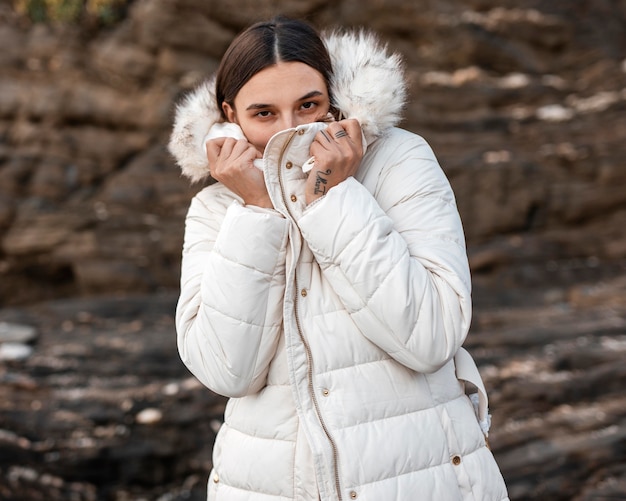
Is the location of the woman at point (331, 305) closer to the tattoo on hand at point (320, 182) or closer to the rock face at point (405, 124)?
the tattoo on hand at point (320, 182)

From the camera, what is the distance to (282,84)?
6.81ft

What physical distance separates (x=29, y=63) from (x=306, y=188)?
6.07 m

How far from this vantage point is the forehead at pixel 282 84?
2.08 metres

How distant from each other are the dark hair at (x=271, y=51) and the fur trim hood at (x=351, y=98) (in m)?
0.06

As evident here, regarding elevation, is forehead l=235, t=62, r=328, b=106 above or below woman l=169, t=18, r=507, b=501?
above

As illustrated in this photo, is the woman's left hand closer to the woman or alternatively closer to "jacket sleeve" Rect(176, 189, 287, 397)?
the woman

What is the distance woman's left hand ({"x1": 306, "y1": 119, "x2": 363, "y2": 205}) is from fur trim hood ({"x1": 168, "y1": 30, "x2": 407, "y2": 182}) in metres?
0.11

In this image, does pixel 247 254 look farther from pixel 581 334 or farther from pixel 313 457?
A: pixel 581 334

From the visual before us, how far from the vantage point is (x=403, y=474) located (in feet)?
6.00

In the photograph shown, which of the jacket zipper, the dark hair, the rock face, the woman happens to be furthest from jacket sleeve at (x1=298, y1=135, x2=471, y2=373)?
the rock face

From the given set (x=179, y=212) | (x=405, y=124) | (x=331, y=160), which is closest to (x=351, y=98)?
(x=331, y=160)

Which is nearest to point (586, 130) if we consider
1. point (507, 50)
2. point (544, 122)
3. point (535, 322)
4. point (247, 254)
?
point (544, 122)

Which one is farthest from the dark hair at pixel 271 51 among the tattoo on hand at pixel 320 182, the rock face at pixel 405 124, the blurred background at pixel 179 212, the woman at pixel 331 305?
the rock face at pixel 405 124

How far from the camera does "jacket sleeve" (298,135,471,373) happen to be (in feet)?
5.91
